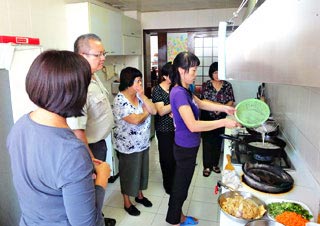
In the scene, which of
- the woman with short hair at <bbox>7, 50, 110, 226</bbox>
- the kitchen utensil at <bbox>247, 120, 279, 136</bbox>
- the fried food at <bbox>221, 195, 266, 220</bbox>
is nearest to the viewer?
the woman with short hair at <bbox>7, 50, 110, 226</bbox>

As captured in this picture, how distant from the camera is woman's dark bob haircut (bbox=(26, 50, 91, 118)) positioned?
0.76m

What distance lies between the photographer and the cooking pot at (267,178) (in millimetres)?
1302

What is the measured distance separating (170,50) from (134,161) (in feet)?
9.44

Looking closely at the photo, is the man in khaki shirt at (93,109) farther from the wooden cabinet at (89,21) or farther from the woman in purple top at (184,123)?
the wooden cabinet at (89,21)

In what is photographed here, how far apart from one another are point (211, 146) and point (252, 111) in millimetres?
1590

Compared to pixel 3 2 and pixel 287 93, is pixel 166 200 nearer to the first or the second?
pixel 287 93

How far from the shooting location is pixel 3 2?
1.96 m

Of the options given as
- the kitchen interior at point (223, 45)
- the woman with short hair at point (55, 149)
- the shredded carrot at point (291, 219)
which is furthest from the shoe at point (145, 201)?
the woman with short hair at point (55, 149)

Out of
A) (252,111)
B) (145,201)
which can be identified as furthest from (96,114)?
(145,201)

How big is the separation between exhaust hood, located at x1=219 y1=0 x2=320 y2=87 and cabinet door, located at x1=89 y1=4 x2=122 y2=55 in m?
2.20

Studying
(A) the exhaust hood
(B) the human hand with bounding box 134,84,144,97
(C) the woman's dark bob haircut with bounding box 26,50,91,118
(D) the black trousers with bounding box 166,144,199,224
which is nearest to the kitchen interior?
(A) the exhaust hood

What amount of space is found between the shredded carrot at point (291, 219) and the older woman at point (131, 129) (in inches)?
52.9

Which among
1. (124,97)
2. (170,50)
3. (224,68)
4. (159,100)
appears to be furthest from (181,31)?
(224,68)

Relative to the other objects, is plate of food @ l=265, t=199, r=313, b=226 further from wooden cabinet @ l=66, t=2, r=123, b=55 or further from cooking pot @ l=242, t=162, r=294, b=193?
wooden cabinet @ l=66, t=2, r=123, b=55
